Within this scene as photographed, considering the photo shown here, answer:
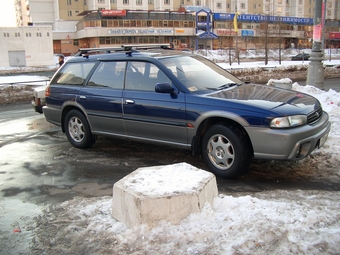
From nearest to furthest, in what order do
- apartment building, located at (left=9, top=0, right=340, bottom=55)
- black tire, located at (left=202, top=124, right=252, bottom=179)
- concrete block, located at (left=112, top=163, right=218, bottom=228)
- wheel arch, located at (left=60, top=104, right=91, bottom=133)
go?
concrete block, located at (left=112, top=163, right=218, bottom=228)
black tire, located at (left=202, top=124, right=252, bottom=179)
wheel arch, located at (left=60, top=104, right=91, bottom=133)
apartment building, located at (left=9, top=0, right=340, bottom=55)

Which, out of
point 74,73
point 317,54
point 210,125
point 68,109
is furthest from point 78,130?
point 317,54

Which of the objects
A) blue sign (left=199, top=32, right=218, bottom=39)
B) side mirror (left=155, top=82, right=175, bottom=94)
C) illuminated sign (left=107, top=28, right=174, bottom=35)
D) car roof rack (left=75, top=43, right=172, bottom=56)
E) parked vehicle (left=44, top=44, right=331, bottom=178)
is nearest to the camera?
parked vehicle (left=44, top=44, right=331, bottom=178)

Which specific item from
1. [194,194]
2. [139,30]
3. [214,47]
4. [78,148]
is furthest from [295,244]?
[214,47]

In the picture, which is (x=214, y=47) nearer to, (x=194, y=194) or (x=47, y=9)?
(x=47, y=9)

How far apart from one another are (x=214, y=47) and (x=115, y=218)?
79.4m

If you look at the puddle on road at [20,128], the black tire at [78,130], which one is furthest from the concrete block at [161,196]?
the puddle on road at [20,128]

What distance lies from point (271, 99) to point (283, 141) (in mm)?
736

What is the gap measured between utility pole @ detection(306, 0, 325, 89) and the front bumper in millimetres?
7065

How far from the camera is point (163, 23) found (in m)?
76.1

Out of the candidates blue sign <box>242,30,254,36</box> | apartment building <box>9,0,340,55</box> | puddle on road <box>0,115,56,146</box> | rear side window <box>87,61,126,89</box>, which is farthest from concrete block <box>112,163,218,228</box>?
blue sign <box>242,30,254,36</box>

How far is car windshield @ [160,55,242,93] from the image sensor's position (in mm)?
5645

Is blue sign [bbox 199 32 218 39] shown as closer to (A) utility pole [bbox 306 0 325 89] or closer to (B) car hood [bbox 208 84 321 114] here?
(A) utility pole [bbox 306 0 325 89]

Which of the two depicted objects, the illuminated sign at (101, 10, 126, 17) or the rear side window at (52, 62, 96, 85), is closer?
the rear side window at (52, 62, 96, 85)

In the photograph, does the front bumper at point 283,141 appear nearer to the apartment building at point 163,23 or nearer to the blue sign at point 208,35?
the apartment building at point 163,23
